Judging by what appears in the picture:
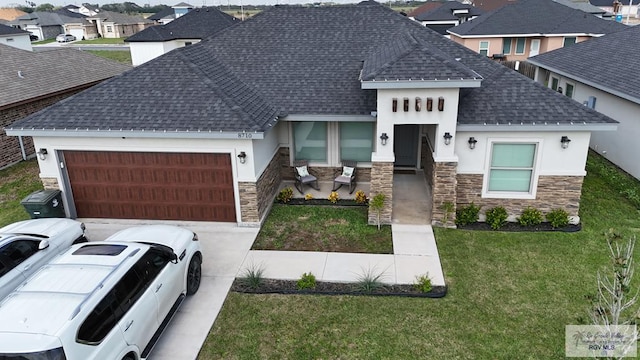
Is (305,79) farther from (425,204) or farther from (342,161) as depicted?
(425,204)

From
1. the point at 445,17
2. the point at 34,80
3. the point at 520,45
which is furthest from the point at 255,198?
the point at 445,17

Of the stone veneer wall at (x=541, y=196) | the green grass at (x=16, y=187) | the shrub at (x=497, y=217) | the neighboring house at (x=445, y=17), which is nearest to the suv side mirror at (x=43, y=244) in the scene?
the green grass at (x=16, y=187)

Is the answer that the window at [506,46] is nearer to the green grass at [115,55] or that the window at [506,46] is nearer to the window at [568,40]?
the window at [568,40]

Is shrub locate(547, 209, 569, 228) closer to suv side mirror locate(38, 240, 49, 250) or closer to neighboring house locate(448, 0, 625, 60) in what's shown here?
suv side mirror locate(38, 240, 49, 250)

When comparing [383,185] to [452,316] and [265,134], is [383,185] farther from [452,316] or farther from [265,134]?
[452,316]

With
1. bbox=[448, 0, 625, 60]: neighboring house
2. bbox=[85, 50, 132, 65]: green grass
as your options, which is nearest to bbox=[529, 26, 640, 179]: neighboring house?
bbox=[448, 0, 625, 60]: neighboring house

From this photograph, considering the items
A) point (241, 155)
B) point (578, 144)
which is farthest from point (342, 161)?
point (578, 144)

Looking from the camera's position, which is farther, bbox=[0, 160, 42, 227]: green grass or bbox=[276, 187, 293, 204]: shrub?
bbox=[276, 187, 293, 204]: shrub
